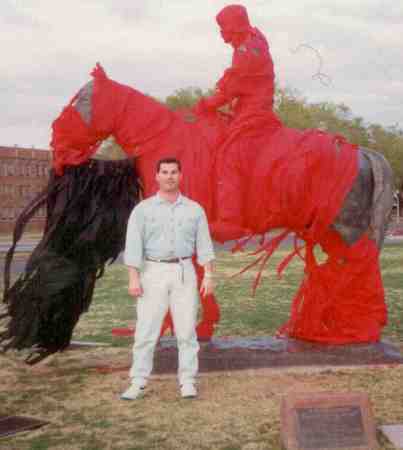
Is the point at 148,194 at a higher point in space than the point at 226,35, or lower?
lower

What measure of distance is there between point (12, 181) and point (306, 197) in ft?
106

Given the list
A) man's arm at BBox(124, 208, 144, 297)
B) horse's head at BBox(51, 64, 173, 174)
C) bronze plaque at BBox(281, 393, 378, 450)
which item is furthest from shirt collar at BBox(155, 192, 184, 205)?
bronze plaque at BBox(281, 393, 378, 450)

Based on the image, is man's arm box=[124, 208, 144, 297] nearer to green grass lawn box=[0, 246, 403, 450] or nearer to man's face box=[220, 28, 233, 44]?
green grass lawn box=[0, 246, 403, 450]

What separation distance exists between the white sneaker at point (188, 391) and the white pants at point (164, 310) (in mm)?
35

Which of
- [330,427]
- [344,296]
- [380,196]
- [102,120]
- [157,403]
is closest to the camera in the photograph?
[330,427]

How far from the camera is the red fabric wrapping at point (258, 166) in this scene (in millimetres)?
4742

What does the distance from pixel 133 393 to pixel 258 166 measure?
1.72m

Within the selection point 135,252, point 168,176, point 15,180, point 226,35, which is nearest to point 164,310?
point 135,252

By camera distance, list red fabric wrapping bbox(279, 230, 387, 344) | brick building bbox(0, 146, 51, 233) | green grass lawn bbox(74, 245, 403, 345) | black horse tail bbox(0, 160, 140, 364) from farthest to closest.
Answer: brick building bbox(0, 146, 51, 233)
green grass lawn bbox(74, 245, 403, 345)
red fabric wrapping bbox(279, 230, 387, 344)
black horse tail bbox(0, 160, 140, 364)

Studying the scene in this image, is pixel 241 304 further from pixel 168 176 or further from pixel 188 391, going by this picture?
pixel 168 176

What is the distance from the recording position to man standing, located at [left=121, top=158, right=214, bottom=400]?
14.1ft

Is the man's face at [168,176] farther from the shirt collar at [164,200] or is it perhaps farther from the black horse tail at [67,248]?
the black horse tail at [67,248]

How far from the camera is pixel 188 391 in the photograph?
4.32 meters

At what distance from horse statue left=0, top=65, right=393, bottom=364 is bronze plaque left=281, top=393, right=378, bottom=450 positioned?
171 centimetres
